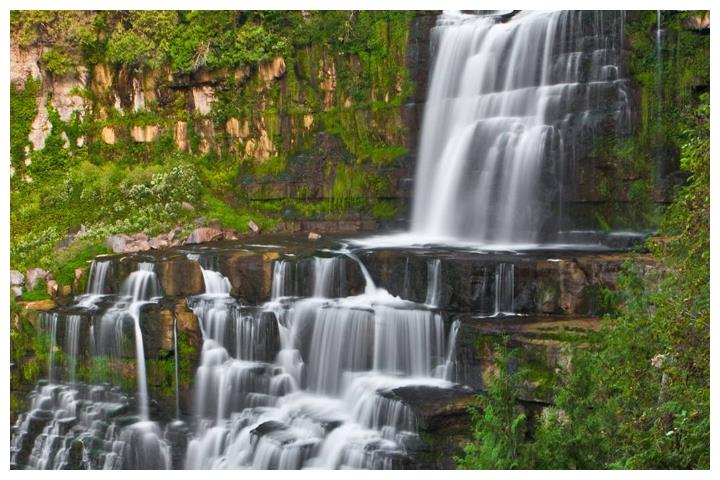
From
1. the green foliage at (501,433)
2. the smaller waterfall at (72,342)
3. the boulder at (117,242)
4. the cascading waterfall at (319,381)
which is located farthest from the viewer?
the boulder at (117,242)

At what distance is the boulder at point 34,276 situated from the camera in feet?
55.7

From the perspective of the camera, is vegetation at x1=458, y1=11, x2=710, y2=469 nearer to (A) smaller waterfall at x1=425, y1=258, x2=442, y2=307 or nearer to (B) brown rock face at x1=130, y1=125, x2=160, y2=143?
(A) smaller waterfall at x1=425, y1=258, x2=442, y2=307

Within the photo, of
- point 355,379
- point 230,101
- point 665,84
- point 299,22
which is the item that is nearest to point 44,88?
point 230,101

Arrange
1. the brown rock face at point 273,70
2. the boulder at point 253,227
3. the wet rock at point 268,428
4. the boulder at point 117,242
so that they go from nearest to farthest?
1. the wet rock at point 268,428
2. the boulder at point 117,242
3. the boulder at point 253,227
4. the brown rock face at point 273,70

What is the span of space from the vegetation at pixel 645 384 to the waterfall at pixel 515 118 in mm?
6384

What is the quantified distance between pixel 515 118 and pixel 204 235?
24.9 ft

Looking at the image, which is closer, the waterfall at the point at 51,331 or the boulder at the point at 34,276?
the waterfall at the point at 51,331

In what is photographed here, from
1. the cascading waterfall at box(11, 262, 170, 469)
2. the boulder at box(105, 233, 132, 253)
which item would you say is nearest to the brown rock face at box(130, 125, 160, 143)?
the boulder at box(105, 233, 132, 253)

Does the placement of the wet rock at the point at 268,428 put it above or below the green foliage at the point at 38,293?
below

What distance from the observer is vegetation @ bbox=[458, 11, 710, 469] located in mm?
7191

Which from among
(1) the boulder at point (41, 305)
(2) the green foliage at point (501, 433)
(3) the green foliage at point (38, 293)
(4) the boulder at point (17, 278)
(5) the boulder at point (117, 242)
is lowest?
(2) the green foliage at point (501, 433)

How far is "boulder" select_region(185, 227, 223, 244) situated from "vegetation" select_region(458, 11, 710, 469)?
408 inches

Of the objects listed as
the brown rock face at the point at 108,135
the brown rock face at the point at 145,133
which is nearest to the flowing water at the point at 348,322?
the brown rock face at the point at 145,133

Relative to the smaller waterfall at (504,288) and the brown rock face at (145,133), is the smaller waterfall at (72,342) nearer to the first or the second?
the smaller waterfall at (504,288)
